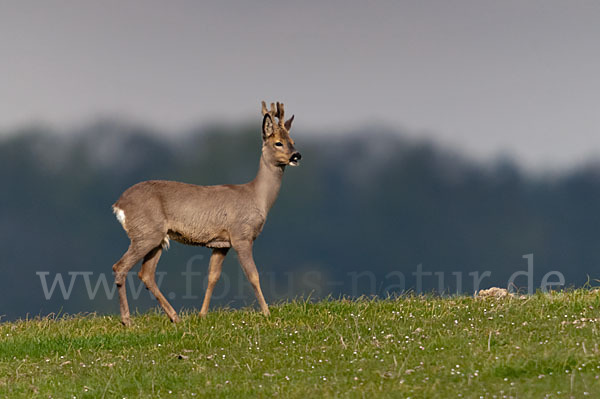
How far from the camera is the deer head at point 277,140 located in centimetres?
1461

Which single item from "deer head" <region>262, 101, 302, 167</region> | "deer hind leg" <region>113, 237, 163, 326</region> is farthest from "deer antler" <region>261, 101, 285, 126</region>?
"deer hind leg" <region>113, 237, 163, 326</region>

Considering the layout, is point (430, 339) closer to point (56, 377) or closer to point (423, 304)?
point (423, 304)

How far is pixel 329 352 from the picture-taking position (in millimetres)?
10227

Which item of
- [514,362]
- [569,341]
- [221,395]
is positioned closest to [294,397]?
[221,395]

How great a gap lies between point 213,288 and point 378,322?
4054 mm

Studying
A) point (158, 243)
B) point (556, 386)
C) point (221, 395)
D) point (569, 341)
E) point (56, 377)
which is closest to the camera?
point (556, 386)

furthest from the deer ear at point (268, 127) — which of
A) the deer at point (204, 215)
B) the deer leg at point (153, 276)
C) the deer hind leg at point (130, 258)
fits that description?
the deer leg at point (153, 276)

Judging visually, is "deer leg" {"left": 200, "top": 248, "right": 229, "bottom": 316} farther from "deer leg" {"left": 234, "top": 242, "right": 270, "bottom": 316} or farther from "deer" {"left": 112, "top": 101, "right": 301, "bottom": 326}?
"deer leg" {"left": 234, "top": 242, "right": 270, "bottom": 316}

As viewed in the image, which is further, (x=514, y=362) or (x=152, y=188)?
(x=152, y=188)

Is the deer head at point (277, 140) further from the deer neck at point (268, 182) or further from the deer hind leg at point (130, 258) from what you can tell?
the deer hind leg at point (130, 258)

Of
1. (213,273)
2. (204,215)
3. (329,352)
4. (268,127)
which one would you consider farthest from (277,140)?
(329,352)

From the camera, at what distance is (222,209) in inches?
571

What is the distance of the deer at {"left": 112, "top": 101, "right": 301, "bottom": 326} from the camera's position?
46.8 ft

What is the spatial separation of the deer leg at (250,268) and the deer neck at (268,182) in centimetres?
99
